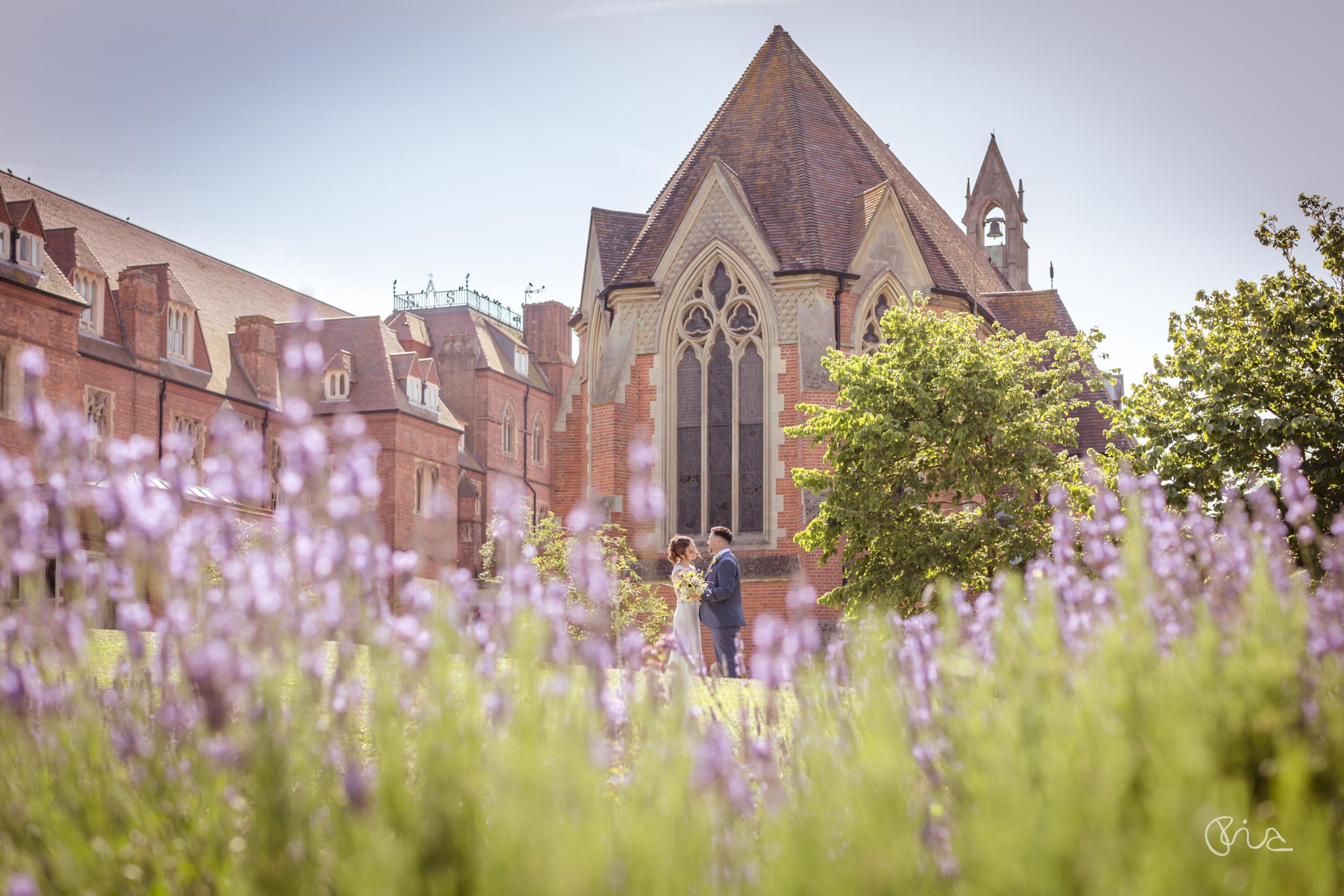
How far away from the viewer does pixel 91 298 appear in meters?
37.2

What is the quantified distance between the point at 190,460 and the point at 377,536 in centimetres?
3749

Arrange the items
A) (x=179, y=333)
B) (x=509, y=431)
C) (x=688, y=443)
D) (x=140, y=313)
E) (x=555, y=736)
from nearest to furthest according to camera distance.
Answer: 1. (x=555, y=736)
2. (x=688, y=443)
3. (x=140, y=313)
4. (x=179, y=333)
5. (x=509, y=431)

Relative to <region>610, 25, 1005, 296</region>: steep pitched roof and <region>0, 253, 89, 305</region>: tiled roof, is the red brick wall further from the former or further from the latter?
<region>610, 25, 1005, 296</region>: steep pitched roof

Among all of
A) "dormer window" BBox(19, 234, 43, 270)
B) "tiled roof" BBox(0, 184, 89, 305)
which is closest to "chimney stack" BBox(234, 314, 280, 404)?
"tiled roof" BBox(0, 184, 89, 305)

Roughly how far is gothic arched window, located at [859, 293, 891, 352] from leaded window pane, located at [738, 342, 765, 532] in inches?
82.6

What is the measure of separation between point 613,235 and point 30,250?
16631 millimetres

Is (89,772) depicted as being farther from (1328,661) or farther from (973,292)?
(973,292)

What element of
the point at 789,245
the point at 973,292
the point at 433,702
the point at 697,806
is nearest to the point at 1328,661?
the point at 697,806

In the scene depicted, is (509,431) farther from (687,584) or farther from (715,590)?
(715,590)

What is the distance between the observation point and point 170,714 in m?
3.94

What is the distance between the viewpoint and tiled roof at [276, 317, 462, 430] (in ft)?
155

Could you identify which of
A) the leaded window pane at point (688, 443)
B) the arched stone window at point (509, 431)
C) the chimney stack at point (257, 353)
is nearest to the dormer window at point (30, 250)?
the chimney stack at point (257, 353)

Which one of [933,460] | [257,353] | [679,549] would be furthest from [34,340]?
[679,549]

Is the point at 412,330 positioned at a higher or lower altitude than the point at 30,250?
higher
